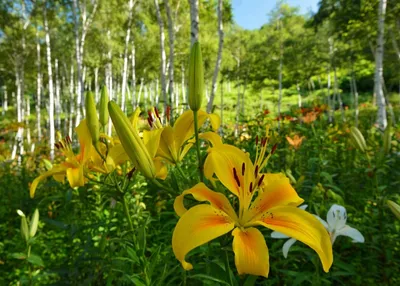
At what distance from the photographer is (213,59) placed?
17562 millimetres

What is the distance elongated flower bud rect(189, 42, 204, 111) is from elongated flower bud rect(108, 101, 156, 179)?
0.14 meters

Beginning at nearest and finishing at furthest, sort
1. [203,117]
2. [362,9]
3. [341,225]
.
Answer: [203,117] → [341,225] → [362,9]

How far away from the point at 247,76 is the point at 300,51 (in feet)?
8.68

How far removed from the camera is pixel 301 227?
1.66ft

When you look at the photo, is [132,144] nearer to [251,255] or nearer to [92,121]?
[92,121]

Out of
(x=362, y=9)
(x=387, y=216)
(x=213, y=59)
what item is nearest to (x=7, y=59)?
(x=213, y=59)

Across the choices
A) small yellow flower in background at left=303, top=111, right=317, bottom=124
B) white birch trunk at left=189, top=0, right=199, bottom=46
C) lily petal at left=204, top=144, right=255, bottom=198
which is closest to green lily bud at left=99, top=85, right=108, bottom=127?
lily petal at left=204, top=144, right=255, bottom=198

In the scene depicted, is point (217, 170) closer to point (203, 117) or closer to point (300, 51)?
point (203, 117)

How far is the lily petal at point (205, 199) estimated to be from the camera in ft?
1.77

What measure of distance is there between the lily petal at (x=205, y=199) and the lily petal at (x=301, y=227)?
1.9 inches

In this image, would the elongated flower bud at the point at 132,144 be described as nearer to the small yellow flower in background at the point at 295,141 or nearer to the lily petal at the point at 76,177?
the lily petal at the point at 76,177

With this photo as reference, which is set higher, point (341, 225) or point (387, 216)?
point (341, 225)

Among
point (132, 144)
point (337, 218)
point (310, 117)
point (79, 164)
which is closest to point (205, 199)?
point (132, 144)

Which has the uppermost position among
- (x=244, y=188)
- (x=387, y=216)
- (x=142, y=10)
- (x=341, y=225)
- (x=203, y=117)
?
(x=142, y=10)
